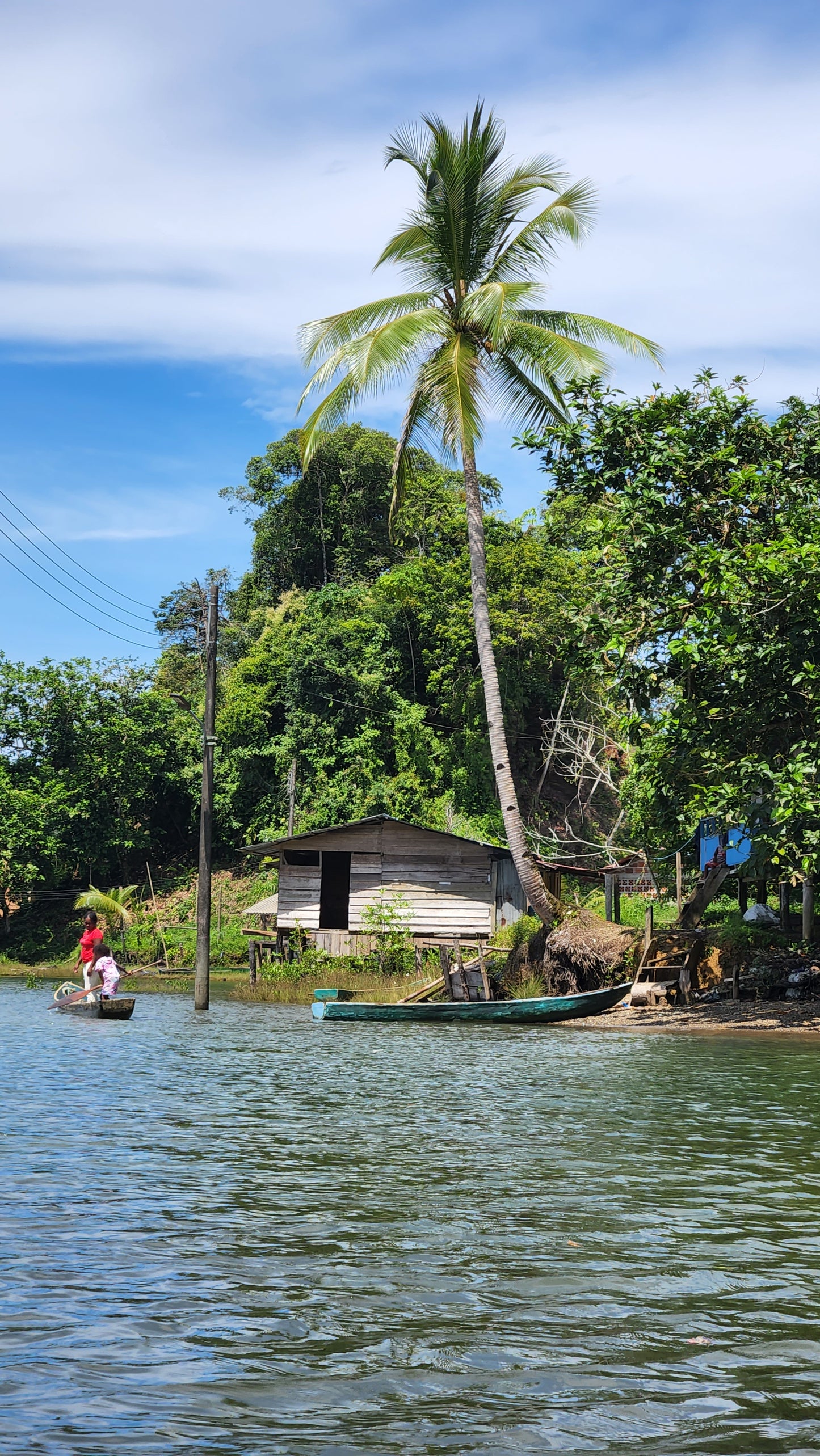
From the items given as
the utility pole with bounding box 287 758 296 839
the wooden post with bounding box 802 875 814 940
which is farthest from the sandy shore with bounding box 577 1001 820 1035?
the utility pole with bounding box 287 758 296 839

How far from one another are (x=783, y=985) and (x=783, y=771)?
26.9ft

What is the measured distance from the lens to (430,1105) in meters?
13.8

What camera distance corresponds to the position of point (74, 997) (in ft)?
88.0

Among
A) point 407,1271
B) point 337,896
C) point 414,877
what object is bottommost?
point 407,1271

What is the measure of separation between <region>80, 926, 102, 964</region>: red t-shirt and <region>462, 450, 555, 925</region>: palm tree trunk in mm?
9207

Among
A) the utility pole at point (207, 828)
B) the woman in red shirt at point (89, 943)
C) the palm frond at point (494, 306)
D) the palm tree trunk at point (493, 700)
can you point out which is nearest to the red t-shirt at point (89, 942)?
the woman in red shirt at point (89, 943)

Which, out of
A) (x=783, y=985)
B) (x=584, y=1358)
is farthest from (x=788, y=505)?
(x=584, y=1358)

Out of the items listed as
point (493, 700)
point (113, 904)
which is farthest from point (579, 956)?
point (113, 904)

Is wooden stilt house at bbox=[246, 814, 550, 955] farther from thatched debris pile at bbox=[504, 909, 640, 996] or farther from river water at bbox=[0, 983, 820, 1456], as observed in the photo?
river water at bbox=[0, 983, 820, 1456]

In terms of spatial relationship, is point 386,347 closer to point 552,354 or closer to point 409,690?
point 552,354

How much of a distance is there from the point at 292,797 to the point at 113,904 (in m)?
7.53

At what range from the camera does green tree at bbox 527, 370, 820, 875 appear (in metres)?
20.0

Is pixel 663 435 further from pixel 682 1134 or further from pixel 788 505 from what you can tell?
pixel 682 1134

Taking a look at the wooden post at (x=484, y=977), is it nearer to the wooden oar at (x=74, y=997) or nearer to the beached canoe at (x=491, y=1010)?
the beached canoe at (x=491, y=1010)
